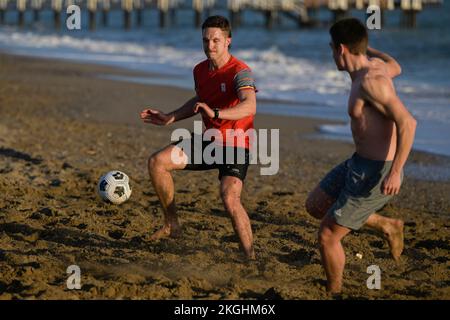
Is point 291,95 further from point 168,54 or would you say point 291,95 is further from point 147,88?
point 168,54

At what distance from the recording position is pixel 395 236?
5.57m

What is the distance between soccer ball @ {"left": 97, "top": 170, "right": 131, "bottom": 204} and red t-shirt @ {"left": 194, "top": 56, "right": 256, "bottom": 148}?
5.91 feet

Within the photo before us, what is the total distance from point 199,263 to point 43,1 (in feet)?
198

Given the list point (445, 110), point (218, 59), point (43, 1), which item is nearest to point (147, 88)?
point (445, 110)

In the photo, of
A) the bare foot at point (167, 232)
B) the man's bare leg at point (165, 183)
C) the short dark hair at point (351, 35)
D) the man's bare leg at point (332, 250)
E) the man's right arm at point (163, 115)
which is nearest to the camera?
the short dark hair at point (351, 35)

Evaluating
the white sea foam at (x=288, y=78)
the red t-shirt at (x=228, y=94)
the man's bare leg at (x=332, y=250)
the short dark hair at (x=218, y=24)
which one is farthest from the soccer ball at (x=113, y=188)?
the white sea foam at (x=288, y=78)

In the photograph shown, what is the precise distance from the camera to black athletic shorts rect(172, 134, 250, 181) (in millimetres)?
6004

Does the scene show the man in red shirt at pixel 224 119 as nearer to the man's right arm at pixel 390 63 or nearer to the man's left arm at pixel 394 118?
the man's right arm at pixel 390 63

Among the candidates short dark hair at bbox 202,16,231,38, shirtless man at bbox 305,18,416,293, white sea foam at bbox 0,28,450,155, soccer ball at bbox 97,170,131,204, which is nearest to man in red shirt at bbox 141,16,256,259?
short dark hair at bbox 202,16,231,38

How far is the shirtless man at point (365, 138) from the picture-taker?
16.2ft

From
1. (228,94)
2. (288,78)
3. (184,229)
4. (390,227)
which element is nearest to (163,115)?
(228,94)

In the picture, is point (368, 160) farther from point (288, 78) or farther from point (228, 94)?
point (288, 78)

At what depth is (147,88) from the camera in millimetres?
17297

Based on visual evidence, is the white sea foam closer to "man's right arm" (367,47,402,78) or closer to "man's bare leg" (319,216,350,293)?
"man's right arm" (367,47,402,78)
